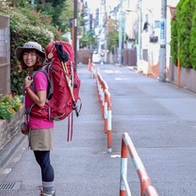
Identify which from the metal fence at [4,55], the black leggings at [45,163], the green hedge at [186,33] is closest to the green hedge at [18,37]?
the metal fence at [4,55]

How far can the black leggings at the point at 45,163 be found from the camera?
5.71 meters

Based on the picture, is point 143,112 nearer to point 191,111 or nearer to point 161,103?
point 191,111

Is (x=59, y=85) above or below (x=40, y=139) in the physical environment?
above

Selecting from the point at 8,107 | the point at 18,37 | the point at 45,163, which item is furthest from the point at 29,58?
the point at 18,37

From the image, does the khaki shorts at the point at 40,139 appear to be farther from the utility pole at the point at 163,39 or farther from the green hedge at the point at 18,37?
the utility pole at the point at 163,39

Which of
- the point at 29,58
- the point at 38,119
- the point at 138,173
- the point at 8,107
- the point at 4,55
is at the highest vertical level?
the point at 4,55

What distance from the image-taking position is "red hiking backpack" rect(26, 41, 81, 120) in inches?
217

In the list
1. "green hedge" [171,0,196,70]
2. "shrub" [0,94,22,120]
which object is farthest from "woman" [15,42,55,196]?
"green hedge" [171,0,196,70]

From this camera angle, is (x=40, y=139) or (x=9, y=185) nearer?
(x=40, y=139)

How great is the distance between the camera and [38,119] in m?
5.64

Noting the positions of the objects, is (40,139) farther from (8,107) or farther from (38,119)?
(8,107)

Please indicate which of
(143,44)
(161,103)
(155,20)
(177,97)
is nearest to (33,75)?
(161,103)

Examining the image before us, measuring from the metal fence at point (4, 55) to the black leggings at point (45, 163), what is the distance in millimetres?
6324

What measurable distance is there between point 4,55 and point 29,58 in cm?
704
